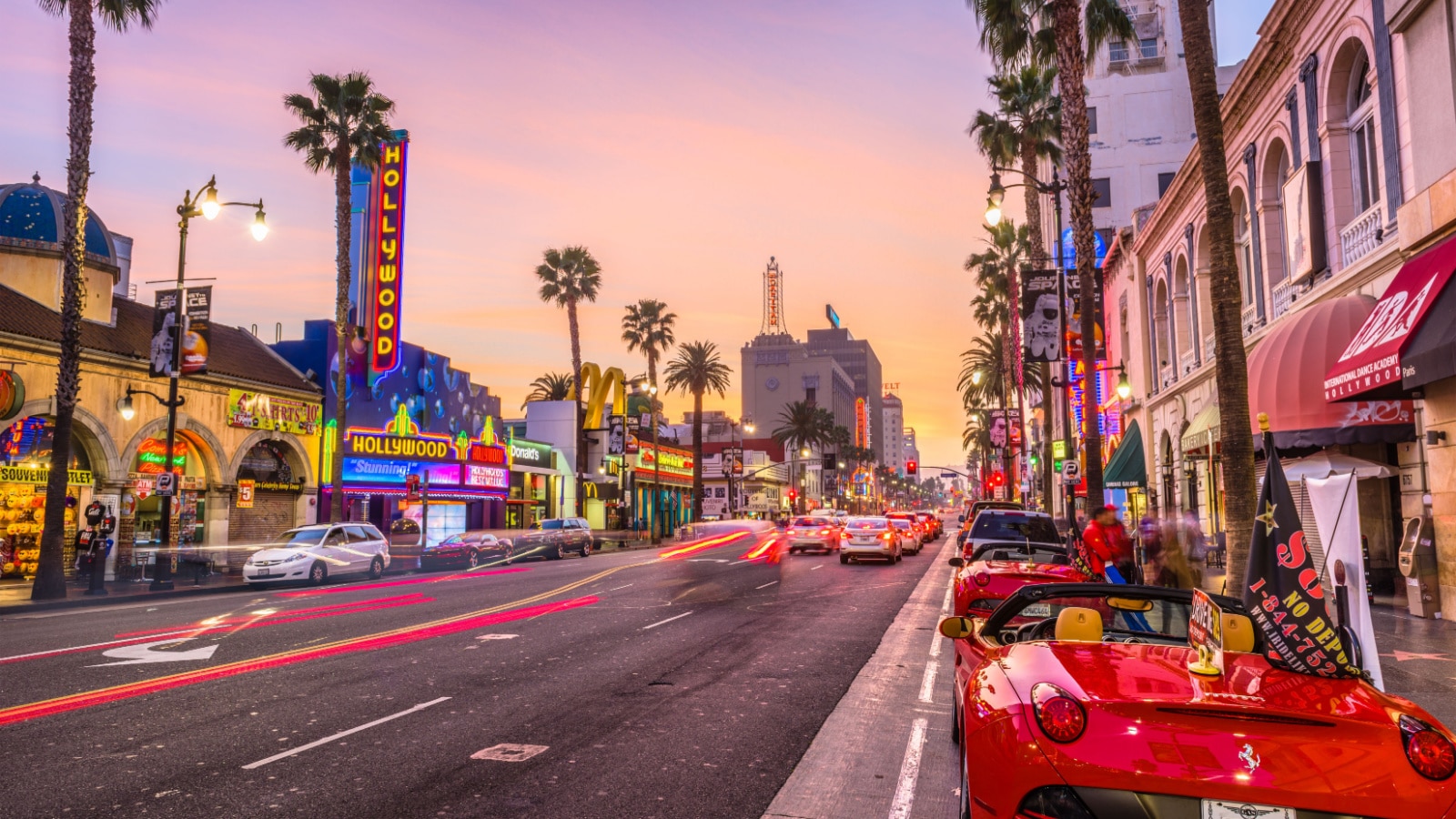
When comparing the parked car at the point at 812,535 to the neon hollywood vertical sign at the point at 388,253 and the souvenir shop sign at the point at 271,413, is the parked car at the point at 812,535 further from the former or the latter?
the souvenir shop sign at the point at 271,413

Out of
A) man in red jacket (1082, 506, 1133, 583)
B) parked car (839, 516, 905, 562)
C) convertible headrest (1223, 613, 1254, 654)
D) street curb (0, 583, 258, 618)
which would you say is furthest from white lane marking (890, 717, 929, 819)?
parked car (839, 516, 905, 562)

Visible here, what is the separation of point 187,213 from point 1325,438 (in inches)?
1019

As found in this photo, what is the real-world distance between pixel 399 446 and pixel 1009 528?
31631 millimetres

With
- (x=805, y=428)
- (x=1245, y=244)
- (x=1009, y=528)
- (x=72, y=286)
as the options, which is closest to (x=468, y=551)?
(x=72, y=286)

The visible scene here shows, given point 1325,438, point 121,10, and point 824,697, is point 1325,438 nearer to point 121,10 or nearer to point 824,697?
point 824,697

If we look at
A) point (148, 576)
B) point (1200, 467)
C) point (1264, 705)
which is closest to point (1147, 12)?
point (1200, 467)

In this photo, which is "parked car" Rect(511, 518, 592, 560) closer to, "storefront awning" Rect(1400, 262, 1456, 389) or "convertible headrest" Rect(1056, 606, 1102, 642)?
"storefront awning" Rect(1400, 262, 1456, 389)

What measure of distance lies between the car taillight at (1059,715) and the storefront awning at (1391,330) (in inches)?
460

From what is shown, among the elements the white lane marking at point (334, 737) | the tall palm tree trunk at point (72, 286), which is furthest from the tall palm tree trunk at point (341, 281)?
the white lane marking at point (334, 737)

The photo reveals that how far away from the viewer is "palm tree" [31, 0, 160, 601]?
20.7 m

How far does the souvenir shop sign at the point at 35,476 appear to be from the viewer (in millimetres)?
24969

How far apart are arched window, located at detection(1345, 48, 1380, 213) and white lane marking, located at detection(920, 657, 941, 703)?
12.1m

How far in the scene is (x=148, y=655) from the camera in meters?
11.4

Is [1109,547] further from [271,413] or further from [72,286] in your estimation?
[271,413]
